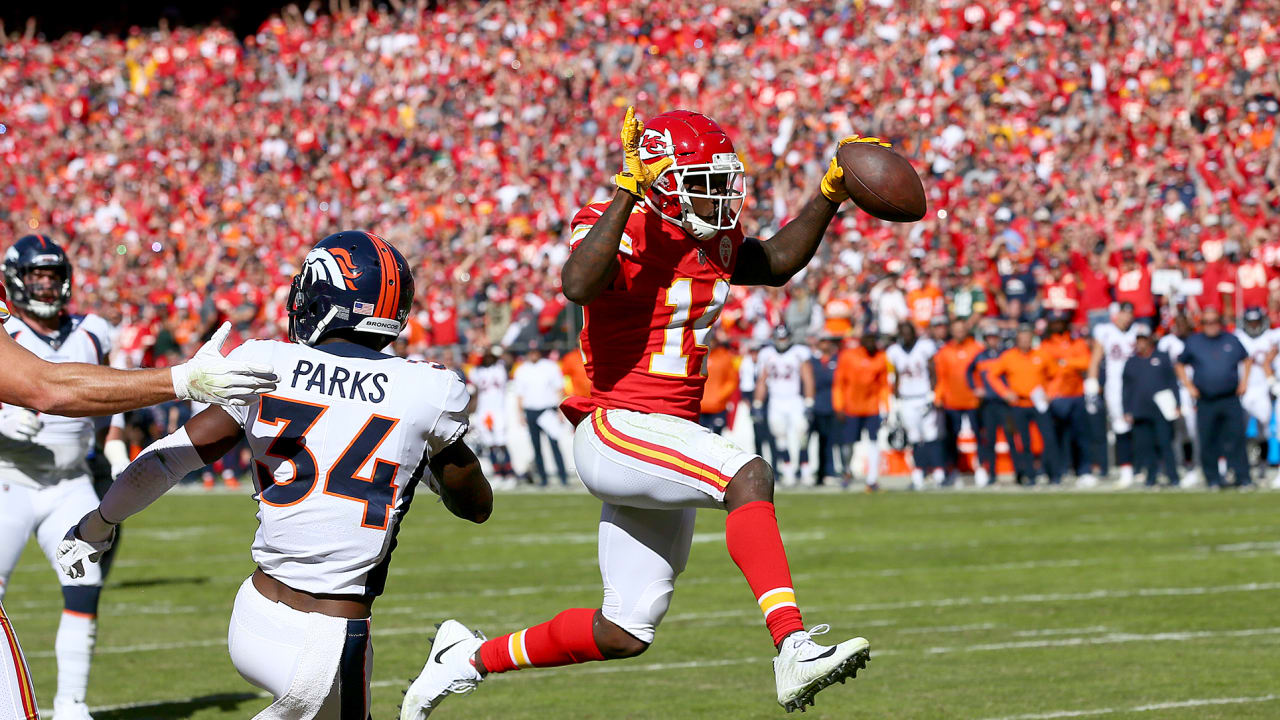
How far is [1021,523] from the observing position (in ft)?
45.9

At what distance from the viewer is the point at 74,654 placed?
6641 mm

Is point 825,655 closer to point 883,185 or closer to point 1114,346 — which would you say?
point 883,185

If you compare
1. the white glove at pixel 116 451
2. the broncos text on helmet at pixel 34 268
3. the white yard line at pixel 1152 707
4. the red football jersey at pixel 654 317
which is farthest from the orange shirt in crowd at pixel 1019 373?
the red football jersey at pixel 654 317

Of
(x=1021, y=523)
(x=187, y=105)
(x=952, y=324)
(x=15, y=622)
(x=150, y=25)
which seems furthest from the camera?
(x=150, y=25)

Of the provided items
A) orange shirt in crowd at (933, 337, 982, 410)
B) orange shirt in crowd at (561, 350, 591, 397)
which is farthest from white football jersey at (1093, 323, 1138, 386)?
orange shirt in crowd at (561, 350, 591, 397)

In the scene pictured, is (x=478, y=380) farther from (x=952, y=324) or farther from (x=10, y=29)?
(x=10, y=29)

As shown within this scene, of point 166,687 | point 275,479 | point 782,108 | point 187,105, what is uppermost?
point 187,105

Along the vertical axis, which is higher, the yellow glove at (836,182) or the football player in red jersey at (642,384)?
the yellow glove at (836,182)

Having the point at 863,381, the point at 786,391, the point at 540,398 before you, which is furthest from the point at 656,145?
the point at 540,398

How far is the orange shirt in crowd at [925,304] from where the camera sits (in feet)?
64.7

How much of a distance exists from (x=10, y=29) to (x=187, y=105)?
336 inches

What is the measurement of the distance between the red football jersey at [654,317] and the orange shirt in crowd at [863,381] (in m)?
13.3

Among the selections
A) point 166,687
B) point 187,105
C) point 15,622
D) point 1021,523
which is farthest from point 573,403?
point 187,105

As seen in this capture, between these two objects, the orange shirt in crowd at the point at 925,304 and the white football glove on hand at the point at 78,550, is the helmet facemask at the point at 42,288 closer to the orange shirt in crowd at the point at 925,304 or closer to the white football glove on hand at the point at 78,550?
the white football glove on hand at the point at 78,550
